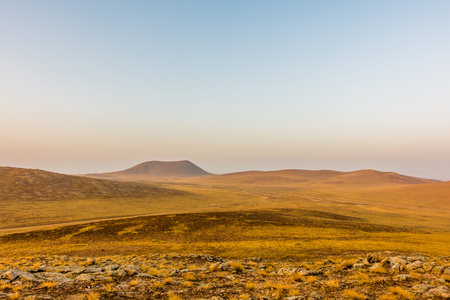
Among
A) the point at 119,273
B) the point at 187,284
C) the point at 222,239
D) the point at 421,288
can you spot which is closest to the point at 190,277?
the point at 187,284

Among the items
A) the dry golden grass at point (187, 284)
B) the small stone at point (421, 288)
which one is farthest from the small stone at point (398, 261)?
the dry golden grass at point (187, 284)

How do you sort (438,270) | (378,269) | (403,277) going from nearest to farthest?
(403,277), (438,270), (378,269)

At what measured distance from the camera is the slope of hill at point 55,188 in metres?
80.5

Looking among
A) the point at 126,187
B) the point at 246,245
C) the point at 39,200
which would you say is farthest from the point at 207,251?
the point at 126,187

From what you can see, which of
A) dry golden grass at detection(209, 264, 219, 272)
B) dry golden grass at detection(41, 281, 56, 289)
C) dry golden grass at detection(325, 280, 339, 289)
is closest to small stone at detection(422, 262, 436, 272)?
dry golden grass at detection(325, 280, 339, 289)

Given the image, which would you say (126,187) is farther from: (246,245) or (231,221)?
(246,245)

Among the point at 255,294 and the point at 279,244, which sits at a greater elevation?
the point at 255,294

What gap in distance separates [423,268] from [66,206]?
290 ft

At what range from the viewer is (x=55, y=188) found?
89.7 metres

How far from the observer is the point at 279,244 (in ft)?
87.0

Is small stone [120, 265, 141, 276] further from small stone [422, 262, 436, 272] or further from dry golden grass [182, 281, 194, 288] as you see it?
small stone [422, 262, 436, 272]

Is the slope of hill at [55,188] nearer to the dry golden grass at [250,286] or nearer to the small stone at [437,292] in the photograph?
the dry golden grass at [250,286]

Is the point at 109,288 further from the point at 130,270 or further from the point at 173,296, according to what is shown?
the point at 173,296

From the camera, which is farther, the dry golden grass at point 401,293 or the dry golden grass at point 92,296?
the dry golden grass at point 92,296
